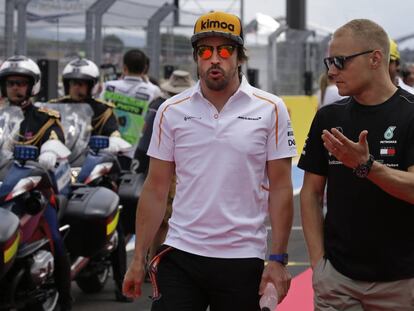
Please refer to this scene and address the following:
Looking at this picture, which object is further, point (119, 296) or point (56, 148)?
point (119, 296)

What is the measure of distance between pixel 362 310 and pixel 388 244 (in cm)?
31

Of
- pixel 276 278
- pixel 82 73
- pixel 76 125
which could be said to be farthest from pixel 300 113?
pixel 276 278

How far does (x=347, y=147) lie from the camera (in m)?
4.47

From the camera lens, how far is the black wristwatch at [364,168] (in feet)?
14.7

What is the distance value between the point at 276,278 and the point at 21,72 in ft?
13.4

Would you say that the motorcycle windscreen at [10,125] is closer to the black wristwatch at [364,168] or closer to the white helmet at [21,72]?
the white helmet at [21,72]

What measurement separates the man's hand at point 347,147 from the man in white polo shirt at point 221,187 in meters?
0.67

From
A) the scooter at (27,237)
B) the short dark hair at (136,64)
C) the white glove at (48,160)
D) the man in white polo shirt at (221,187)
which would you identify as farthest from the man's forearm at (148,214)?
the short dark hair at (136,64)

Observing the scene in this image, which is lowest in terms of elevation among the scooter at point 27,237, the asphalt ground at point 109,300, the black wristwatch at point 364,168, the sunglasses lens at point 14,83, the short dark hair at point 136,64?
the asphalt ground at point 109,300

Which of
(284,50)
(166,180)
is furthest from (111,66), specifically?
(166,180)

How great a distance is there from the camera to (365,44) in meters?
4.88

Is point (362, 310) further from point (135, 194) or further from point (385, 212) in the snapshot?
point (135, 194)

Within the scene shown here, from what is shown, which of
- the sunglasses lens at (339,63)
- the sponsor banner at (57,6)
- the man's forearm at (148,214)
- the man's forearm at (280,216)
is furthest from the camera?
the sponsor banner at (57,6)

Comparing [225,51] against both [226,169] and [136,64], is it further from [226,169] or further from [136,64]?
[136,64]
